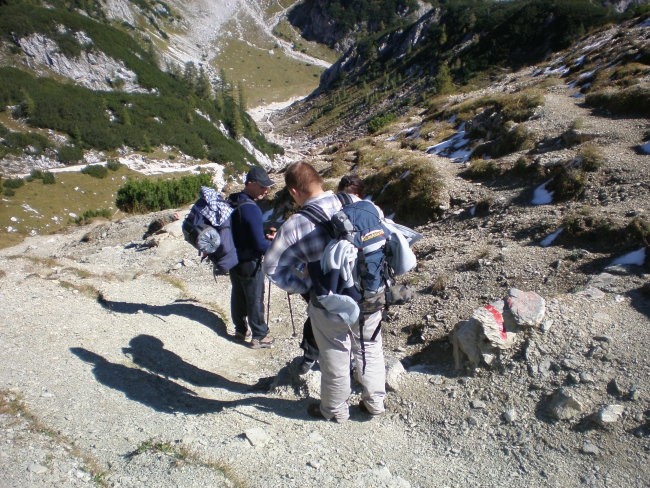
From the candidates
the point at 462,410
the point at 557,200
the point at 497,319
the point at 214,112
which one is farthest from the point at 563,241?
the point at 214,112

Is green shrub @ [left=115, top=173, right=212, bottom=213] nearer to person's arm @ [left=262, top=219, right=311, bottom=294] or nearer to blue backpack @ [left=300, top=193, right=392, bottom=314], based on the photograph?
person's arm @ [left=262, top=219, right=311, bottom=294]

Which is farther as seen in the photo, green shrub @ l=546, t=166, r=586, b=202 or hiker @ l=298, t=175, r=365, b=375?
green shrub @ l=546, t=166, r=586, b=202

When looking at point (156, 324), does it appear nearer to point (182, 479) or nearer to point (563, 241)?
point (182, 479)

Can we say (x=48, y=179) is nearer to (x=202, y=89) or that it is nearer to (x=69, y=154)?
(x=69, y=154)

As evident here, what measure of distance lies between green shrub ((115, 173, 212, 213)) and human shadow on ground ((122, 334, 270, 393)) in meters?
18.0

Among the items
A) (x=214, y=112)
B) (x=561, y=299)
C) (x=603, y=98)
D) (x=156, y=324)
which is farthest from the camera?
(x=214, y=112)

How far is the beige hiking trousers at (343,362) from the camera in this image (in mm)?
4152

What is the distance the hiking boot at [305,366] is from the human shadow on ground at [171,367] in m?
0.54

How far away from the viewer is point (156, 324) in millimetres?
7359

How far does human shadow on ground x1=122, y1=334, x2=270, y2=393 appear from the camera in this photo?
5.82 m

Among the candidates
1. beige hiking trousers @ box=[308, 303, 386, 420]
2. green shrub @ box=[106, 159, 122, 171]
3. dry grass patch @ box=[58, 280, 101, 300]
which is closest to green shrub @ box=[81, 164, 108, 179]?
green shrub @ box=[106, 159, 122, 171]

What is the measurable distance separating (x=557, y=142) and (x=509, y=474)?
39.1 ft

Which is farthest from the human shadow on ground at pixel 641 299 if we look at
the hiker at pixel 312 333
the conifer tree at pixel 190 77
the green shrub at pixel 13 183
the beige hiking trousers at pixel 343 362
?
the conifer tree at pixel 190 77

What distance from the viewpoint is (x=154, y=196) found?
939 inches
